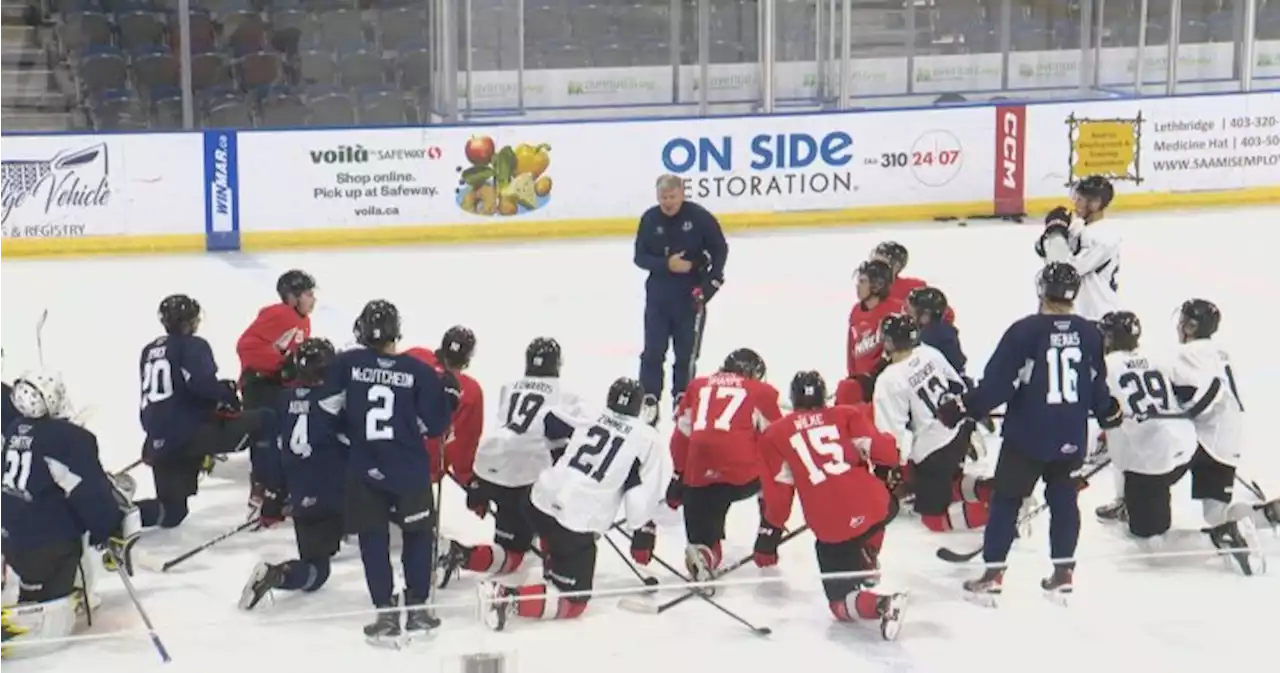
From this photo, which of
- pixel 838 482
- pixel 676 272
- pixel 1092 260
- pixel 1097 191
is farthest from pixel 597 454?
pixel 1097 191

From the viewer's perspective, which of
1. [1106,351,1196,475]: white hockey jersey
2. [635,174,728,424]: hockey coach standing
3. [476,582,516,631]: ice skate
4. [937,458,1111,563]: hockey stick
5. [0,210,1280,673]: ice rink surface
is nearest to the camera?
[476,582,516,631]: ice skate

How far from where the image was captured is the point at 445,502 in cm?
882

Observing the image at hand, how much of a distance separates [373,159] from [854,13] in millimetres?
4708

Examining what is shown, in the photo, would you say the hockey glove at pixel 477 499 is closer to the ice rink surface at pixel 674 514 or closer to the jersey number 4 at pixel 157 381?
the ice rink surface at pixel 674 514

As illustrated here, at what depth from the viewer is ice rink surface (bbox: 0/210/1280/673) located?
6.67m

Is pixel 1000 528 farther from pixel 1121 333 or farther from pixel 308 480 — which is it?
pixel 308 480

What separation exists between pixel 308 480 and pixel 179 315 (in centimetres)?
109

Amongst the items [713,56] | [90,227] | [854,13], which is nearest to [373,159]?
[90,227]

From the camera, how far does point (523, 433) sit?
295 inches

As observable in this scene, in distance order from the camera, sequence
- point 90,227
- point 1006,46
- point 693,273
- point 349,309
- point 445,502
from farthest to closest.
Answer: point 1006,46
point 90,227
point 349,309
point 693,273
point 445,502

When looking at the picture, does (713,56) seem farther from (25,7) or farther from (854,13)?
(25,7)

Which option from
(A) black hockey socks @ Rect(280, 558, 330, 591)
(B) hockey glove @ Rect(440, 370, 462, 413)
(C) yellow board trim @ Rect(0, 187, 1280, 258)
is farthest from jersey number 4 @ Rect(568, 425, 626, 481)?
(C) yellow board trim @ Rect(0, 187, 1280, 258)

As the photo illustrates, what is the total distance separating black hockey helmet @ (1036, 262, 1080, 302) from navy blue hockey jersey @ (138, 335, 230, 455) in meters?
3.21

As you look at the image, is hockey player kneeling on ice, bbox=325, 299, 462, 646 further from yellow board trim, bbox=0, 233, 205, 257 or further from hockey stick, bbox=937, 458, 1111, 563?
yellow board trim, bbox=0, 233, 205, 257
